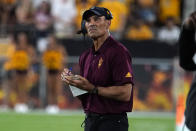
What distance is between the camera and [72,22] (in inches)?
669

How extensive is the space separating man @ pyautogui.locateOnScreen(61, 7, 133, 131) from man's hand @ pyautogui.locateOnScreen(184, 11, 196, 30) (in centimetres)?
105

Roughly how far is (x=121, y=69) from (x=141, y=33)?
1202 cm

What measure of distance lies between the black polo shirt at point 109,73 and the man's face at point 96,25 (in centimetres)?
12

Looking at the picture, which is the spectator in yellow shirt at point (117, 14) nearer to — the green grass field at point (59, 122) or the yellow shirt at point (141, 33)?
the yellow shirt at point (141, 33)

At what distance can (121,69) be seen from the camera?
16.5 feet

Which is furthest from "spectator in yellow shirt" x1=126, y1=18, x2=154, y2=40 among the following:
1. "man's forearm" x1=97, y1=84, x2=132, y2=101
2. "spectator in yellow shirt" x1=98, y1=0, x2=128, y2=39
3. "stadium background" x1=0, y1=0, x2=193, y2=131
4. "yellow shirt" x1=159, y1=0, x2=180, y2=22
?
"man's forearm" x1=97, y1=84, x2=132, y2=101

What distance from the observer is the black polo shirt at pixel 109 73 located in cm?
504

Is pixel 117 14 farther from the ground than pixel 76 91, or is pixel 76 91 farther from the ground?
pixel 76 91

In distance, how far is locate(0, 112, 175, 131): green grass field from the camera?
12098 mm

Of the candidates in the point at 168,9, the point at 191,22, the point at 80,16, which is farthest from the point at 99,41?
the point at 168,9

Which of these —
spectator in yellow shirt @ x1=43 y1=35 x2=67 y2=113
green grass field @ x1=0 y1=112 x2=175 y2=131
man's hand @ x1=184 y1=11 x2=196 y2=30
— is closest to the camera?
man's hand @ x1=184 y1=11 x2=196 y2=30

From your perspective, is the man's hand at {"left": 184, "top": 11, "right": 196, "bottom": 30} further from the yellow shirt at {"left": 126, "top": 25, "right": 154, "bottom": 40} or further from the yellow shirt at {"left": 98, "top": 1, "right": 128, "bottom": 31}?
the yellow shirt at {"left": 126, "top": 25, "right": 154, "bottom": 40}

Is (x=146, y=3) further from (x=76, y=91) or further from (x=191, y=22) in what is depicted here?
(x=191, y=22)

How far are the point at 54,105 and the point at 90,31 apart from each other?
9945 mm
